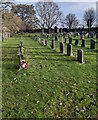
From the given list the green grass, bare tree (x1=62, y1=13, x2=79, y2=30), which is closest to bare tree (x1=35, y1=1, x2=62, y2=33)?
bare tree (x1=62, y1=13, x2=79, y2=30)

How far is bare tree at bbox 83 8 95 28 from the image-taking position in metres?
92.9

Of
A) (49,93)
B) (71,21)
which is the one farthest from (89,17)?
(49,93)

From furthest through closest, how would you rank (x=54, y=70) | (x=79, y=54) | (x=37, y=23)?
(x=37, y=23) < (x=79, y=54) < (x=54, y=70)

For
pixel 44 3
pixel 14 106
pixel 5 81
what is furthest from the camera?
pixel 44 3

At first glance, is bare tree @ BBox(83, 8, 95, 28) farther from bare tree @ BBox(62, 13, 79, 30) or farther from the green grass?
the green grass

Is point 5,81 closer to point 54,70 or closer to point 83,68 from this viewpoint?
point 54,70

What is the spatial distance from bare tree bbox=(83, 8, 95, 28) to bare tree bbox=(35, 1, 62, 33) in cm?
1573

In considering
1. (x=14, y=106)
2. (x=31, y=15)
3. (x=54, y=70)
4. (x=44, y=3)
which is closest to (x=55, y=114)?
(x=14, y=106)

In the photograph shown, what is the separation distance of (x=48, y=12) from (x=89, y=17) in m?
22.9

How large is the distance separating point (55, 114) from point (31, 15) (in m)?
90.8

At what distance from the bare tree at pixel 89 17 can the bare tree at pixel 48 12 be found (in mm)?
15731

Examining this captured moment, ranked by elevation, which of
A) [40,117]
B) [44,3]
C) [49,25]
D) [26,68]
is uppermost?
[44,3]

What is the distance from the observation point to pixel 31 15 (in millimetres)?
93688

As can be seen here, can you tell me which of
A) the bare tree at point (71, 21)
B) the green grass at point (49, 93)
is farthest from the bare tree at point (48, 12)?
the green grass at point (49, 93)
